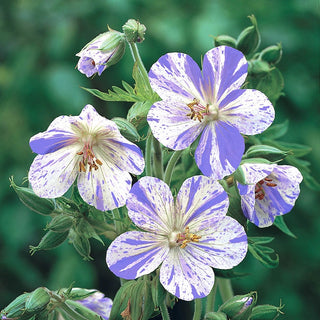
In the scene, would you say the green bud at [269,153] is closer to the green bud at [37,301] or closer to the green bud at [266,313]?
the green bud at [266,313]

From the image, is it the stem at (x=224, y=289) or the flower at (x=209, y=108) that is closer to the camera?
the flower at (x=209, y=108)

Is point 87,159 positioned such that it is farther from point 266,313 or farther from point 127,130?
point 266,313

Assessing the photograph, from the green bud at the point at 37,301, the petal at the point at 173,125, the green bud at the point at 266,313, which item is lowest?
the green bud at the point at 266,313

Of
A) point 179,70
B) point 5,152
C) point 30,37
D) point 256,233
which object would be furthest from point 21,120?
point 179,70

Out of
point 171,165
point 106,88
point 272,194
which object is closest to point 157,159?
point 171,165

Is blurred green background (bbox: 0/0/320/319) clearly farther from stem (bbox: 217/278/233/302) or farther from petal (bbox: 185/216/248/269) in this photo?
petal (bbox: 185/216/248/269)

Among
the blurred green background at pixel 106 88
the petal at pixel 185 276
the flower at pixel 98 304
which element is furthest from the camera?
the blurred green background at pixel 106 88

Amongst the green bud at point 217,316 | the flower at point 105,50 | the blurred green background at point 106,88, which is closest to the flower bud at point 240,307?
the green bud at point 217,316
